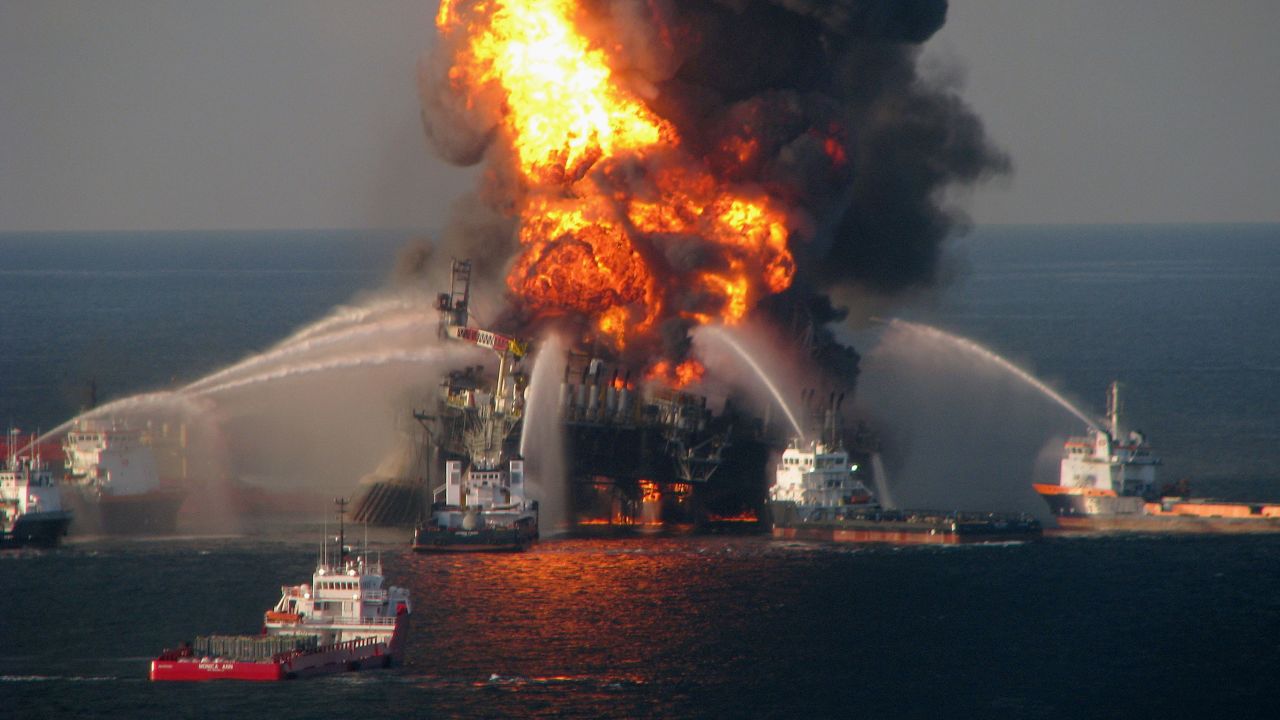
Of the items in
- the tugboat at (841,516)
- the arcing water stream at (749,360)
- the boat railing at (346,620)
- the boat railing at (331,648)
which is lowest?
the boat railing at (331,648)

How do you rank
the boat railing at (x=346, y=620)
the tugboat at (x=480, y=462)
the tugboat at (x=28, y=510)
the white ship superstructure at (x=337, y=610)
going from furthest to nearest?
the tugboat at (x=480, y=462) < the tugboat at (x=28, y=510) < the boat railing at (x=346, y=620) < the white ship superstructure at (x=337, y=610)

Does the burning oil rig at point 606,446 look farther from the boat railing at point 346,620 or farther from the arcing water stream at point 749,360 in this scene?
the boat railing at point 346,620

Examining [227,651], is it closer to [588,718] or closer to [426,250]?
[588,718]

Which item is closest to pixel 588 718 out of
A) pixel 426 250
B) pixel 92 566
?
pixel 92 566

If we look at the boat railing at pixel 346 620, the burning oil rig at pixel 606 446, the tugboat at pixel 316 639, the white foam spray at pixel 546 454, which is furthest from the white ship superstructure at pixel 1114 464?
the boat railing at pixel 346 620

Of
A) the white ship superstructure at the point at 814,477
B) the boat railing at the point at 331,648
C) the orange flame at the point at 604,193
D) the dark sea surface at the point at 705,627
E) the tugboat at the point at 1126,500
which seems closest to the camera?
the dark sea surface at the point at 705,627

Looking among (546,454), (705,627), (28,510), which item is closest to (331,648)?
(705,627)

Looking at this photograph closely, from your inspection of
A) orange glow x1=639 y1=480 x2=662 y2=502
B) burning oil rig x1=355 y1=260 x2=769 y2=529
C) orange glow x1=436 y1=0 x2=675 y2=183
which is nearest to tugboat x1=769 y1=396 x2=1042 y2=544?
burning oil rig x1=355 y1=260 x2=769 y2=529
